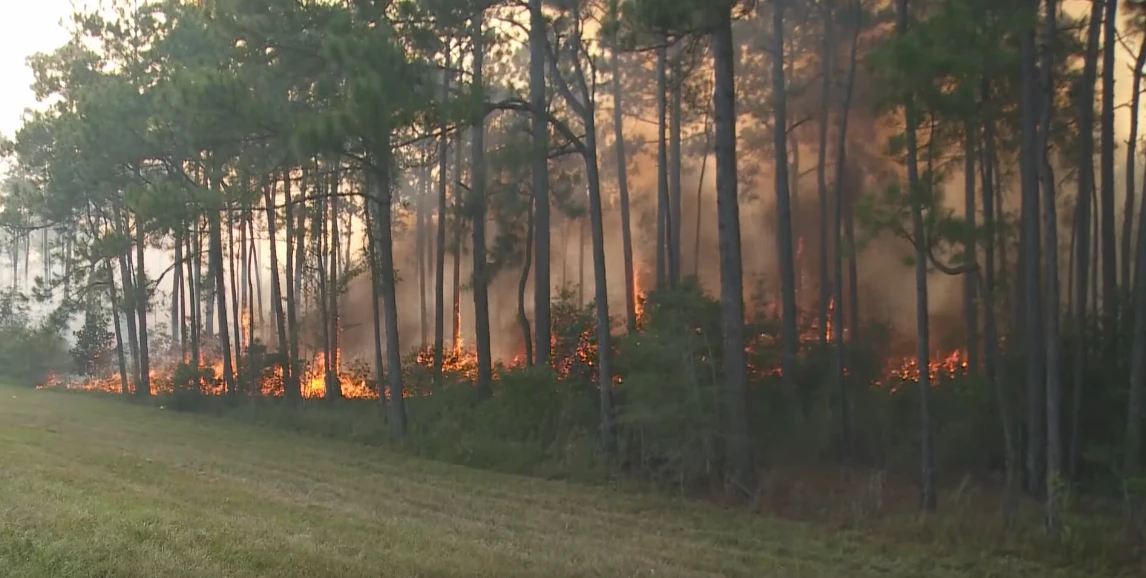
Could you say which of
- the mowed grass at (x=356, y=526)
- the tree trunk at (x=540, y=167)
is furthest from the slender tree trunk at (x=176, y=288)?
the mowed grass at (x=356, y=526)

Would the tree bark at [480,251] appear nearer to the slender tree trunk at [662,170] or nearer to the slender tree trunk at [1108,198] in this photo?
the slender tree trunk at [662,170]

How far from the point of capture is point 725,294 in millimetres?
12391

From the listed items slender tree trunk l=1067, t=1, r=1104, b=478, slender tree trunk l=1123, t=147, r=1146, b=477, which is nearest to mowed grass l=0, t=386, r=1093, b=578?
slender tree trunk l=1123, t=147, r=1146, b=477

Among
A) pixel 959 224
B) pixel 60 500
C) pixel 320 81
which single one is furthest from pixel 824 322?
pixel 60 500

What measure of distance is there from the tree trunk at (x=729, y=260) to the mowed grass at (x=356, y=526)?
1.61m

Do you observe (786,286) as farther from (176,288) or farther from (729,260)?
(176,288)

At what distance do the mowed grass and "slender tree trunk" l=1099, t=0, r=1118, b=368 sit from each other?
576cm

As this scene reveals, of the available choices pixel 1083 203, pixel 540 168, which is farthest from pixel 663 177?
pixel 1083 203

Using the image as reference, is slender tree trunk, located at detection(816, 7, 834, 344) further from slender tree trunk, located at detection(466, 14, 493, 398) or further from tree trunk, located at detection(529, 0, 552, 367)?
slender tree trunk, located at detection(466, 14, 493, 398)

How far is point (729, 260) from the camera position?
1243 centimetres

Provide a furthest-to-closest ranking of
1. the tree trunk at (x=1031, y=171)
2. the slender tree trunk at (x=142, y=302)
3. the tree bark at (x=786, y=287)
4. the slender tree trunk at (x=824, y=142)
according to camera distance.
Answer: the slender tree trunk at (x=142, y=302)
the slender tree trunk at (x=824, y=142)
the tree bark at (x=786, y=287)
the tree trunk at (x=1031, y=171)

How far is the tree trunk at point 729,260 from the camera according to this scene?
12273 millimetres

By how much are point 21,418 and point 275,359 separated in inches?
304

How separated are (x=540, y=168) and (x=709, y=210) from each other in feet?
33.8
